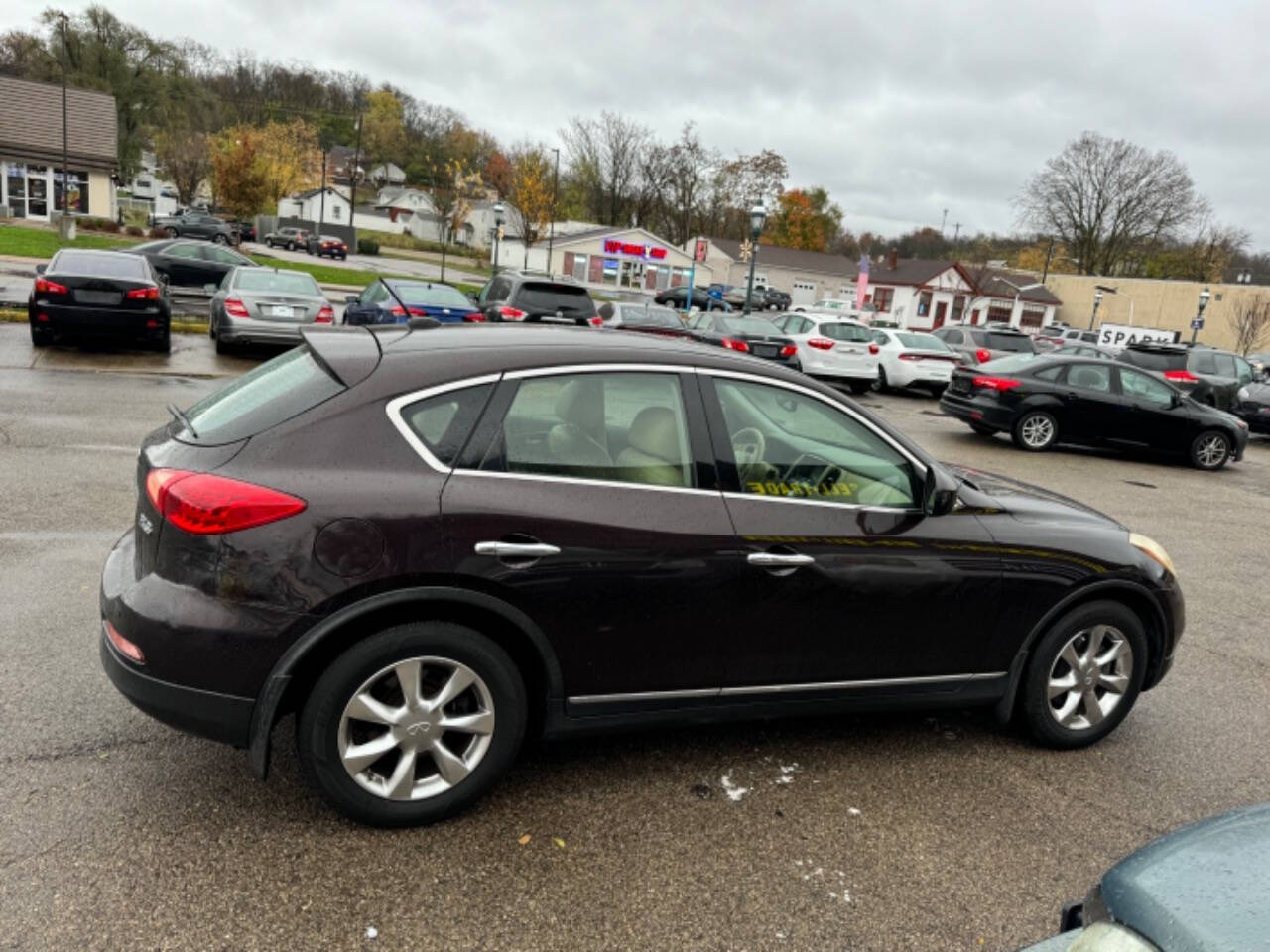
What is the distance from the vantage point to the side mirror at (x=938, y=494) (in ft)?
11.6

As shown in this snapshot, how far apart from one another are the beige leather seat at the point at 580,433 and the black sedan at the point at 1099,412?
11567 millimetres

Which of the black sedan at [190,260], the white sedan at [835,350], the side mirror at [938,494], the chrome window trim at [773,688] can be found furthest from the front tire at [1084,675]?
the black sedan at [190,260]

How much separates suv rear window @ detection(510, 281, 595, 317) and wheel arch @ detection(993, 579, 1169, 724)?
435 inches

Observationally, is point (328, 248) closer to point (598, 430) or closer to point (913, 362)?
point (913, 362)

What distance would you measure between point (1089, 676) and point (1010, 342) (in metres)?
23.4

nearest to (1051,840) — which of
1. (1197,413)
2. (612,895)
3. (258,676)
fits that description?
(612,895)

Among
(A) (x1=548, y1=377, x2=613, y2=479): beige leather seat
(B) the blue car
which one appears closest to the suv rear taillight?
(A) (x1=548, y1=377, x2=613, y2=479): beige leather seat

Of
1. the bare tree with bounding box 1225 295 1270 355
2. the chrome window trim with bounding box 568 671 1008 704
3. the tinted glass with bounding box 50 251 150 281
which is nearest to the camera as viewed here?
the chrome window trim with bounding box 568 671 1008 704

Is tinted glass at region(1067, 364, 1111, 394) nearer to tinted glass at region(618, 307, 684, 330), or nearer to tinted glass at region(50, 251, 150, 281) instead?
tinted glass at region(618, 307, 684, 330)

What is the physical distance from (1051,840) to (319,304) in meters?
13.2

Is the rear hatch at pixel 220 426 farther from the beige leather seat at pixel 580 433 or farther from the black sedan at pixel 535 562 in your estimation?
the beige leather seat at pixel 580 433

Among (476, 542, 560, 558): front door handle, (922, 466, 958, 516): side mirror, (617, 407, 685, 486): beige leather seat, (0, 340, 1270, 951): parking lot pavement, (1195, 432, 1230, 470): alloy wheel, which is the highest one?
(617, 407, 685, 486): beige leather seat

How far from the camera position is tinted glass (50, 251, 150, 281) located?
13.0 metres

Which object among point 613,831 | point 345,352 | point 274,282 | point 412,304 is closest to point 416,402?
point 345,352
